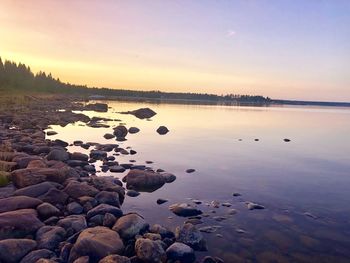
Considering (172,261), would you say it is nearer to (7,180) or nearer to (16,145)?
(7,180)

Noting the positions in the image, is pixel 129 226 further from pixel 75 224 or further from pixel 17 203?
pixel 17 203

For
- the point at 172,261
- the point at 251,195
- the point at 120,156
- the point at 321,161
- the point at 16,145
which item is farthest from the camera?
the point at 321,161

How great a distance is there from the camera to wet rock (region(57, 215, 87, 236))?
9.59 meters

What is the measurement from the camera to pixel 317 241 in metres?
10.9

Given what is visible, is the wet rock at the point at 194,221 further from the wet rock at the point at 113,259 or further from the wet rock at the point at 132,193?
the wet rock at the point at 113,259

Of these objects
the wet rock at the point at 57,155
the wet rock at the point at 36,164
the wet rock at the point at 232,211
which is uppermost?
the wet rock at the point at 36,164

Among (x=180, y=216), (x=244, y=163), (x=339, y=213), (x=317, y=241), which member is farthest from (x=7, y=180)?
(x=244, y=163)

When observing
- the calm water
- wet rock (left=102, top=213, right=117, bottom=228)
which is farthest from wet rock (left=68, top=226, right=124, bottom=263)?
the calm water

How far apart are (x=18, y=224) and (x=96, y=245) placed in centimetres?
246

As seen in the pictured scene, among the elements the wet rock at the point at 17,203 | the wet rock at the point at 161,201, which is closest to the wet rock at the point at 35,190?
the wet rock at the point at 17,203

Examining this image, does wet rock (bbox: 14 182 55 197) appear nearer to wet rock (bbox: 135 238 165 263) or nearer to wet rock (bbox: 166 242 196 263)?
wet rock (bbox: 135 238 165 263)

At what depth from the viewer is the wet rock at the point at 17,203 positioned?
10.1 m

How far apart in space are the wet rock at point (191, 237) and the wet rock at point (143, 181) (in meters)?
5.77

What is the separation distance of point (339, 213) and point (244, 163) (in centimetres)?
1025
